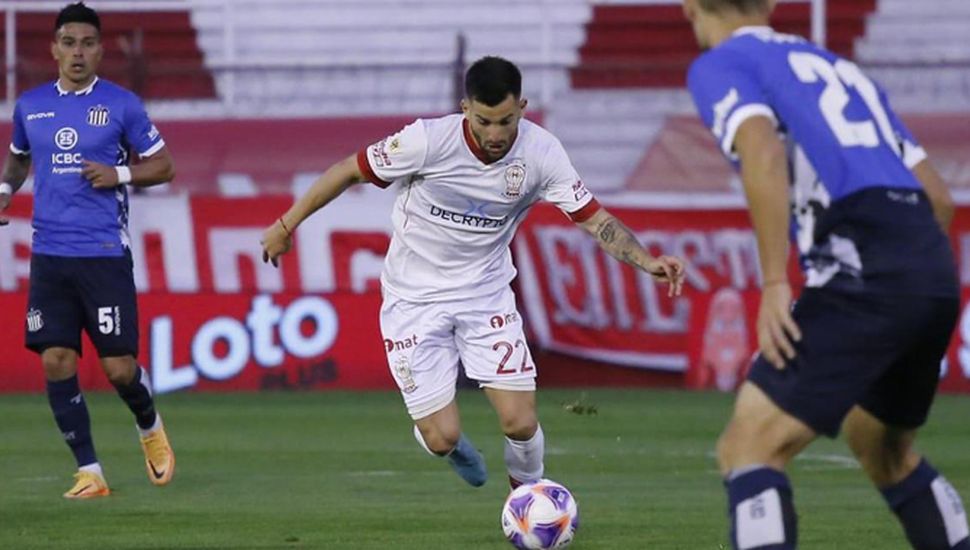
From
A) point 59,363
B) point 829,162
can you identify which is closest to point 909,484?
Answer: point 829,162

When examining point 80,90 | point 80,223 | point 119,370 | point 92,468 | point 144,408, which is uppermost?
point 80,90

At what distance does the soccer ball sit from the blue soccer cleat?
→ 1.03 m

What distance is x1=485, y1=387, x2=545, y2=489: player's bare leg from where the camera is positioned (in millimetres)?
8672

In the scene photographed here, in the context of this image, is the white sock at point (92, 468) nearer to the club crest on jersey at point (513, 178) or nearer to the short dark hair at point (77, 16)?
the short dark hair at point (77, 16)

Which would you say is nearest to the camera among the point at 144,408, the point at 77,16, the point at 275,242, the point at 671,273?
the point at 671,273

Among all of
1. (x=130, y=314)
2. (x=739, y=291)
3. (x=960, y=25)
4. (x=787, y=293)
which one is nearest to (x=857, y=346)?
(x=787, y=293)

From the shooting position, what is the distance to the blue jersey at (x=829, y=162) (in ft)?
18.3

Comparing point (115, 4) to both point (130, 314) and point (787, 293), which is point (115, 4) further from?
point (787, 293)

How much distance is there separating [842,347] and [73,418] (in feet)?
18.8

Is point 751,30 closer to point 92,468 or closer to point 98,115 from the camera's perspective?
point 98,115

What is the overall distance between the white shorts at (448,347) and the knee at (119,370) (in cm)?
189

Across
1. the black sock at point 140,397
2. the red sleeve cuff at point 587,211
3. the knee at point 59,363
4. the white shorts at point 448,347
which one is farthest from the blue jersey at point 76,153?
the red sleeve cuff at point 587,211

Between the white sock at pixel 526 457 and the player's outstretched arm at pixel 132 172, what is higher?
the player's outstretched arm at pixel 132 172

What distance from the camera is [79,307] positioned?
34.3ft
